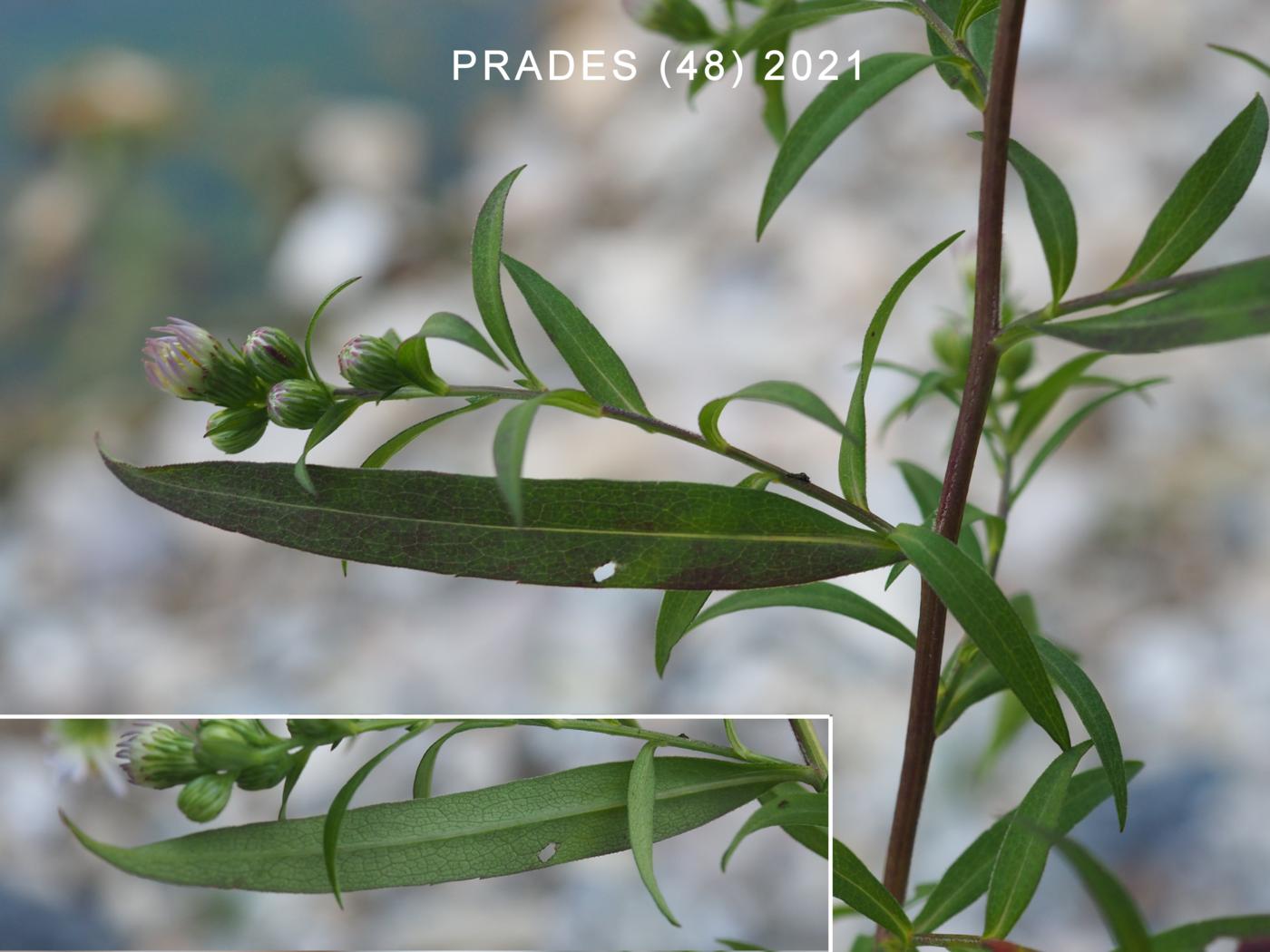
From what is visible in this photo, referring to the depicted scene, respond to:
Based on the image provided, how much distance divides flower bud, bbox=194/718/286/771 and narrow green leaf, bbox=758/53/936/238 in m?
0.21

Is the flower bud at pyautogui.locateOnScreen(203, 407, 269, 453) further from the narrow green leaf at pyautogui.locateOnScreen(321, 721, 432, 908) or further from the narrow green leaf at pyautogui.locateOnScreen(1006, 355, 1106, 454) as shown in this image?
the narrow green leaf at pyautogui.locateOnScreen(1006, 355, 1106, 454)

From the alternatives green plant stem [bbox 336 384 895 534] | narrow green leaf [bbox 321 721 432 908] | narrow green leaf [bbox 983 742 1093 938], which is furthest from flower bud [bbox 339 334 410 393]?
narrow green leaf [bbox 983 742 1093 938]

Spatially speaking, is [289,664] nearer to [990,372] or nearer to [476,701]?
[476,701]

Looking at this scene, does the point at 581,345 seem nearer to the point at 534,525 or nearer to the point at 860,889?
the point at 534,525

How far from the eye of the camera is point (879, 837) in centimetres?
142

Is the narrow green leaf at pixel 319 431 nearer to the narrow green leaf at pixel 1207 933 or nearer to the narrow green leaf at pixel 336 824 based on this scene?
the narrow green leaf at pixel 336 824

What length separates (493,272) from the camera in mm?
360

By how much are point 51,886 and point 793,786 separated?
0.82 ft

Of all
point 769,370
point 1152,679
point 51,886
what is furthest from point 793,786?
point 769,370

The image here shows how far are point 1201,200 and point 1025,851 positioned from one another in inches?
7.5

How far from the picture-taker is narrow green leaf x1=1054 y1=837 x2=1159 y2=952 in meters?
0.25

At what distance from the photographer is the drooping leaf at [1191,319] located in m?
0.28

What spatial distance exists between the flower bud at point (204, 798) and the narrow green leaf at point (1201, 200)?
0.97ft

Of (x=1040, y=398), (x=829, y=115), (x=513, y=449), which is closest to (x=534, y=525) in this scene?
(x=513, y=449)
